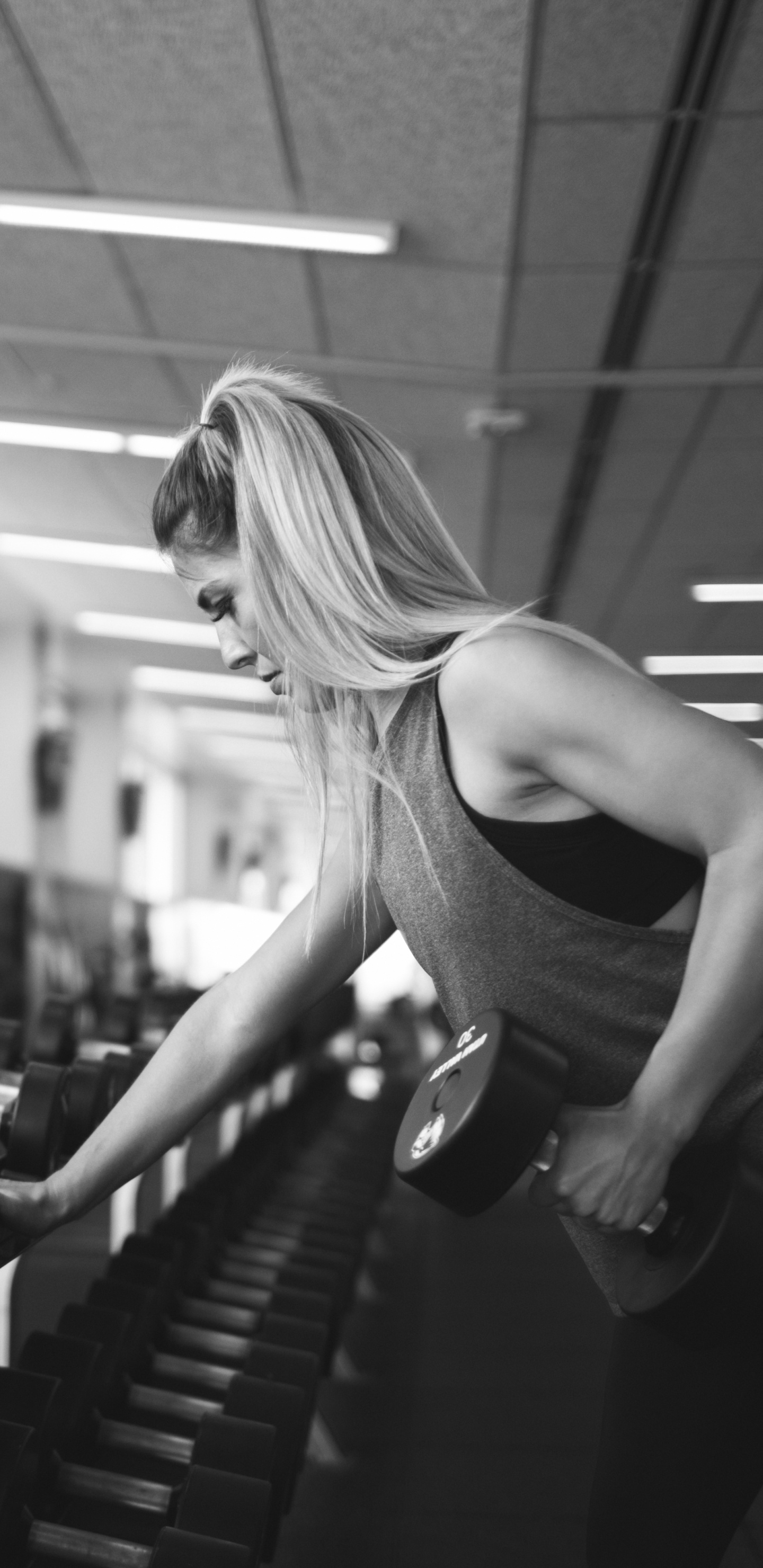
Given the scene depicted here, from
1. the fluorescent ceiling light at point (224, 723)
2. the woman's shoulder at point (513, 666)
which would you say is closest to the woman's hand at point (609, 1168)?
the woman's shoulder at point (513, 666)

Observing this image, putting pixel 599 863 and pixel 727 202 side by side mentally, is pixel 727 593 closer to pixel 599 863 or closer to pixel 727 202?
pixel 727 202

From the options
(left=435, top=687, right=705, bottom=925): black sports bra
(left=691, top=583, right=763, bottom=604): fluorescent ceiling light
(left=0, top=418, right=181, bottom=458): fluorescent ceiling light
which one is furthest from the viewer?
(left=691, top=583, right=763, bottom=604): fluorescent ceiling light

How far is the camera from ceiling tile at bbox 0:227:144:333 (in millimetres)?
3957

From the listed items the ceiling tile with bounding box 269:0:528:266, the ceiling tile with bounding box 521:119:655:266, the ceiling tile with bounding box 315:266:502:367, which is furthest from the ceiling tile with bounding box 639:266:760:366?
the ceiling tile with bounding box 269:0:528:266

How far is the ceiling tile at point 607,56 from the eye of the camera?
283 centimetres

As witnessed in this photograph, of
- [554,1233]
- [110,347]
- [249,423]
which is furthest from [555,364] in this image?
[249,423]

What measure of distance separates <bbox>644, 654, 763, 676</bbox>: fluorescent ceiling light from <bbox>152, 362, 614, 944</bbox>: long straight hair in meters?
7.62

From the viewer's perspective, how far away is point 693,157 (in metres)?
3.32

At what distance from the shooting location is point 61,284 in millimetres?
4230

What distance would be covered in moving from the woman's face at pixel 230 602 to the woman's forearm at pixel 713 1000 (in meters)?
0.41

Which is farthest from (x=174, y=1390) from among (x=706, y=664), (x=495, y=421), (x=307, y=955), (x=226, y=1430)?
(x=706, y=664)

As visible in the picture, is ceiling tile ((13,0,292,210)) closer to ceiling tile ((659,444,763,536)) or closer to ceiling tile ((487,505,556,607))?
ceiling tile ((659,444,763,536))

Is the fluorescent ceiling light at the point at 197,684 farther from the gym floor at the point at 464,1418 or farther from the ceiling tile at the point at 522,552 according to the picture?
the gym floor at the point at 464,1418

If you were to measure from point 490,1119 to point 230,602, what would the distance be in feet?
1.62
